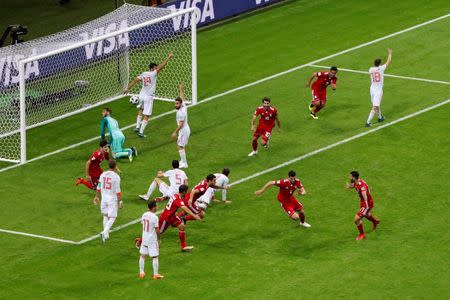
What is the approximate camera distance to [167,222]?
33625mm

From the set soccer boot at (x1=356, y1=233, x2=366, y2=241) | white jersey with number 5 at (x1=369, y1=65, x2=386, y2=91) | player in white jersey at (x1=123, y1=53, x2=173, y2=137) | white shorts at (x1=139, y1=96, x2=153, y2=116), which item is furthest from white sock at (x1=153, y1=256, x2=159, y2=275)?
white jersey with number 5 at (x1=369, y1=65, x2=386, y2=91)

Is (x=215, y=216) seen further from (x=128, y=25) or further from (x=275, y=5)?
(x=275, y=5)

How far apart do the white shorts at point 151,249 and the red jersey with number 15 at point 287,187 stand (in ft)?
14.3

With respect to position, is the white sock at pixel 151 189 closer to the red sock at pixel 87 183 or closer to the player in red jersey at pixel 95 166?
the player in red jersey at pixel 95 166

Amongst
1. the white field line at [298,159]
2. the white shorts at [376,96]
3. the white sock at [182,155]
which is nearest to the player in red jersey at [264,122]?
the white field line at [298,159]

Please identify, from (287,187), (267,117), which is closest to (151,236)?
(287,187)

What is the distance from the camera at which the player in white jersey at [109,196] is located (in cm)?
3391

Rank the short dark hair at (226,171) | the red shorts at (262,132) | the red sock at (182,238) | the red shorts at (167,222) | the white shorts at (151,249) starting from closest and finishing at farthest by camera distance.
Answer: the white shorts at (151,249) → the red sock at (182,238) → the red shorts at (167,222) → the short dark hair at (226,171) → the red shorts at (262,132)

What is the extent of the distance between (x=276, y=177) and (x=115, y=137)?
16.5ft

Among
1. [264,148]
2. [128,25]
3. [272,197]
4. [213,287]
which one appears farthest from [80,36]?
[213,287]

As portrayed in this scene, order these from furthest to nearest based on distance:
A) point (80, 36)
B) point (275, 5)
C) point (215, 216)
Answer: point (275, 5) → point (80, 36) → point (215, 216)

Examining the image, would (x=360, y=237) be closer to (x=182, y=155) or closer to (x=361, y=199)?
(x=361, y=199)

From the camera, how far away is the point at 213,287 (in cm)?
3128

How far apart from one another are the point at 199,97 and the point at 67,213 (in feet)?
36.3
